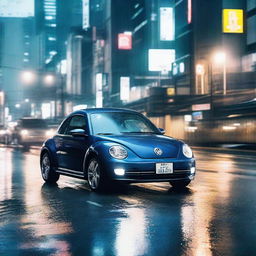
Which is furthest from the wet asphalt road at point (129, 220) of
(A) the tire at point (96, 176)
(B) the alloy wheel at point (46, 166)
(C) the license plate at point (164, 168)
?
(B) the alloy wheel at point (46, 166)

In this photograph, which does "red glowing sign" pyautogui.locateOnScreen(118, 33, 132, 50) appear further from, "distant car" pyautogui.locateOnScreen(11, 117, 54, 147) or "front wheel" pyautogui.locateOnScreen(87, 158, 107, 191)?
"front wheel" pyautogui.locateOnScreen(87, 158, 107, 191)

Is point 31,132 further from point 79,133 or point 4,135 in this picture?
point 79,133

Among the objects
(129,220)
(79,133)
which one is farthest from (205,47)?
(129,220)

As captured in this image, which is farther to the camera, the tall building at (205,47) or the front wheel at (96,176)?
the tall building at (205,47)

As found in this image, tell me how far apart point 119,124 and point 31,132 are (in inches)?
979

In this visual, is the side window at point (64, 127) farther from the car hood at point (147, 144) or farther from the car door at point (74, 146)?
the car hood at point (147, 144)

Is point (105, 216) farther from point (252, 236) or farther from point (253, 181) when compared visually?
point (253, 181)

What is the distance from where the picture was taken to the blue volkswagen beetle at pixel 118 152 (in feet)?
32.4

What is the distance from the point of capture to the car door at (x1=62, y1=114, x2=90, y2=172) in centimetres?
1095

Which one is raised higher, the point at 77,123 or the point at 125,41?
the point at 125,41

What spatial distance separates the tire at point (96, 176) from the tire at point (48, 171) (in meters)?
1.80

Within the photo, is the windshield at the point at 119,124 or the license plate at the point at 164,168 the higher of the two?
the windshield at the point at 119,124

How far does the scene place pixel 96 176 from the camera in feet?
33.9

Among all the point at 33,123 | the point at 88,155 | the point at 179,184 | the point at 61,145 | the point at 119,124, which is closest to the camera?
the point at 88,155
